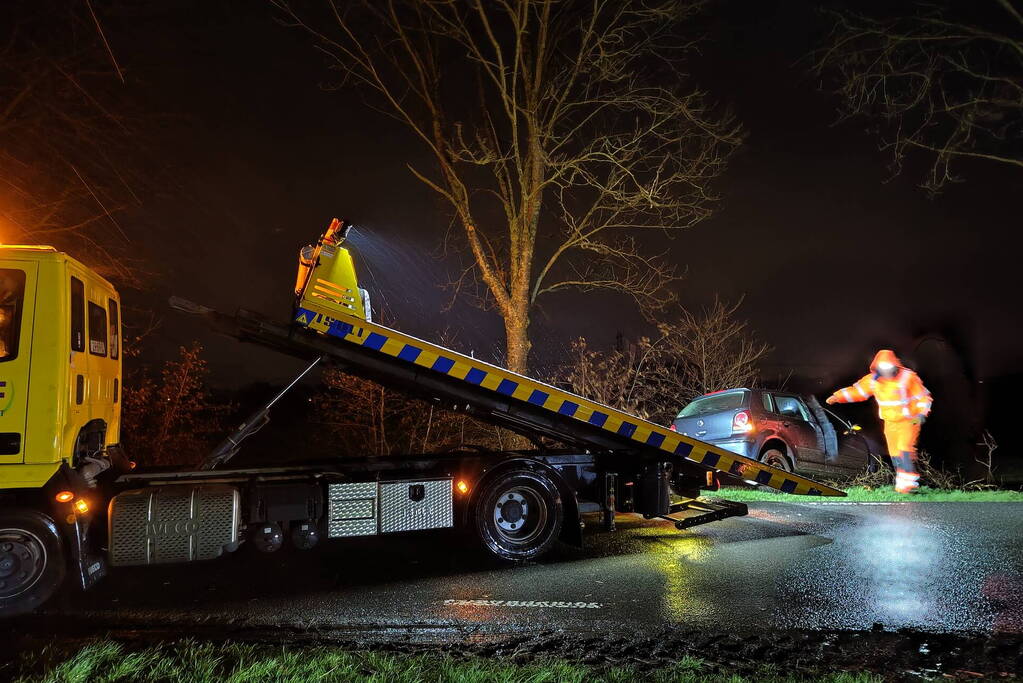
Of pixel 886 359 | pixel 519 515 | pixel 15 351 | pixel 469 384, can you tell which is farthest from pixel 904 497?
pixel 15 351

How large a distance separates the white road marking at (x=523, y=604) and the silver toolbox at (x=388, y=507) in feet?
4.75

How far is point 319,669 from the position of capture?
161 inches

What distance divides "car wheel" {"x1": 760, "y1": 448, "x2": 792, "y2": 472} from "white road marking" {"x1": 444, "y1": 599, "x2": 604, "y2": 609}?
7673 mm

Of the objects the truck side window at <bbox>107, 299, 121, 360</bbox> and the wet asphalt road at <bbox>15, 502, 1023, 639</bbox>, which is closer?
the wet asphalt road at <bbox>15, 502, 1023, 639</bbox>

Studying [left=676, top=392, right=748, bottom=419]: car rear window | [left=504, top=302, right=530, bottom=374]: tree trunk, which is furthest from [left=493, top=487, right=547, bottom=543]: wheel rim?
[left=504, top=302, right=530, bottom=374]: tree trunk

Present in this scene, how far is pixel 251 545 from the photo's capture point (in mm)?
8242

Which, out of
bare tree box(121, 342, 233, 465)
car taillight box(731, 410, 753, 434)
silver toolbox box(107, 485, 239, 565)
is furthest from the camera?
bare tree box(121, 342, 233, 465)

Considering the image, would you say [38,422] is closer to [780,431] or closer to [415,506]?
[415,506]

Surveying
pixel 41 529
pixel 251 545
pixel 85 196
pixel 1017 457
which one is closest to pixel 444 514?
pixel 251 545

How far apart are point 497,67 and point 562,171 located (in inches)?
92.1

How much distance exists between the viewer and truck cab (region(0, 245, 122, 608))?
18.2 ft

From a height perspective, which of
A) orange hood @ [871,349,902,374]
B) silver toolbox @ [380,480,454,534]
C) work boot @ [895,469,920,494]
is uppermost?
orange hood @ [871,349,902,374]

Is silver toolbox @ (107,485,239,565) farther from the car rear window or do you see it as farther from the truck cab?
the car rear window

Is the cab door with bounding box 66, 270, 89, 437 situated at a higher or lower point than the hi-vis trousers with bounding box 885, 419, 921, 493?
higher
